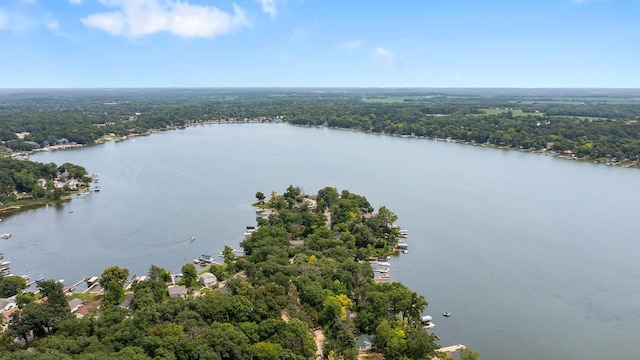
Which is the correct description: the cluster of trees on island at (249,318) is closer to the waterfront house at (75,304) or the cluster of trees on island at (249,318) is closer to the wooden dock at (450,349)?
the waterfront house at (75,304)

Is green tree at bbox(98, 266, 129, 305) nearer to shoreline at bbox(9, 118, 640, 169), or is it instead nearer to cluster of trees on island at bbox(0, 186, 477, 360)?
cluster of trees on island at bbox(0, 186, 477, 360)

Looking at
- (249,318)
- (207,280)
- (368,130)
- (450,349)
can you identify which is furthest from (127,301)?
(368,130)

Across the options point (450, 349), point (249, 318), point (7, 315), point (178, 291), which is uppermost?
point (249, 318)

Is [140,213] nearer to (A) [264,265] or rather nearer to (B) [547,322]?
(A) [264,265]

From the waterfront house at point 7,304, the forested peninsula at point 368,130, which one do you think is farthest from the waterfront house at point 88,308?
the forested peninsula at point 368,130

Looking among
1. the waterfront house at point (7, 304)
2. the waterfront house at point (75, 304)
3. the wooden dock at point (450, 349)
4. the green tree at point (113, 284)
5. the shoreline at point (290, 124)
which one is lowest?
the wooden dock at point (450, 349)

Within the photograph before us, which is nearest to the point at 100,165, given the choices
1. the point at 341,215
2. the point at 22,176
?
the point at 22,176

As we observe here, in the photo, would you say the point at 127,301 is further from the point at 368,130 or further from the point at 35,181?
the point at 368,130
